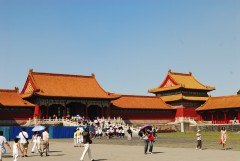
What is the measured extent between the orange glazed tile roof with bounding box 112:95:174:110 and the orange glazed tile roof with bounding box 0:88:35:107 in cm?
1645

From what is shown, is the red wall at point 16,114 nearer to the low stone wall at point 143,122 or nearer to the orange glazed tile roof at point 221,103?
the low stone wall at point 143,122

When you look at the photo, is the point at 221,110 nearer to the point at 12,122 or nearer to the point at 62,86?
the point at 62,86

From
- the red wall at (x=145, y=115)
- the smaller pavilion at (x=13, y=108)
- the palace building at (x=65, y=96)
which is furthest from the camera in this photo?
the red wall at (x=145, y=115)

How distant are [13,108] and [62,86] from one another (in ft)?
33.1

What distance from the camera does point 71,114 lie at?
64750 mm

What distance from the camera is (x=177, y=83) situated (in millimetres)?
77188

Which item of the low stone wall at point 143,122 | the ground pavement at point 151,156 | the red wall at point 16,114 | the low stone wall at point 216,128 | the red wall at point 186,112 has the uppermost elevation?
the red wall at point 186,112

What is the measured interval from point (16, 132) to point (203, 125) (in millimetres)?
33239

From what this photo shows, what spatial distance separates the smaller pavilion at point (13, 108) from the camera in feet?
180

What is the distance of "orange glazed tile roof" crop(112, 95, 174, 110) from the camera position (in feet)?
224

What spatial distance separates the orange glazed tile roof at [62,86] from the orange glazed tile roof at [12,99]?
4.40 feet

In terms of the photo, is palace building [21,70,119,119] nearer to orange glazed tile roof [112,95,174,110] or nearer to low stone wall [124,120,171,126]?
orange glazed tile roof [112,95,174,110]

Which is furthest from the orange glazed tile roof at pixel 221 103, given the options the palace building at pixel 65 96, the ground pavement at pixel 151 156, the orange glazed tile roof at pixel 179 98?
the ground pavement at pixel 151 156

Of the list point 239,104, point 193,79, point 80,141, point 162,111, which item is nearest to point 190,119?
point 162,111
